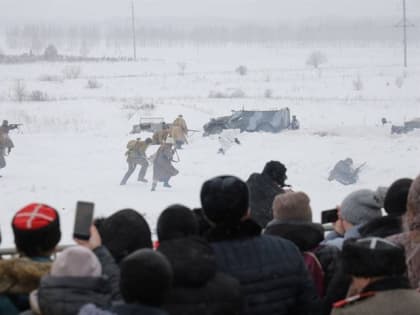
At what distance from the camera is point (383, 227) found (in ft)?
11.5

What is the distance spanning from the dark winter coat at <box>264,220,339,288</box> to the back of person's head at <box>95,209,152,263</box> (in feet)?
1.77

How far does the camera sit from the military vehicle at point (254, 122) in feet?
73.9

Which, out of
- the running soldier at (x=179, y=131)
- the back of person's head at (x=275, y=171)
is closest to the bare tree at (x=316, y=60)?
the running soldier at (x=179, y=131)

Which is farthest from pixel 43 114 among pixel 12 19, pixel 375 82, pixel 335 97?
Answer: pixel 12 19

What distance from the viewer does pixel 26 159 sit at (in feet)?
62.4

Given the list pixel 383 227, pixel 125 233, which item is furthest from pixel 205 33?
pixel 125 233

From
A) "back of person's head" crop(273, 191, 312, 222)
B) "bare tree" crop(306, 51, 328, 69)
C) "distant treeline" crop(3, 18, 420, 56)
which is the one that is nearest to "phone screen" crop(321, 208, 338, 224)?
"back of person's head" crop(273, 191, 312, 222)

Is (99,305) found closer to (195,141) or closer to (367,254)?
(367,254)

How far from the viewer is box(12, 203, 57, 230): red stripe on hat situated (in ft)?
9.36

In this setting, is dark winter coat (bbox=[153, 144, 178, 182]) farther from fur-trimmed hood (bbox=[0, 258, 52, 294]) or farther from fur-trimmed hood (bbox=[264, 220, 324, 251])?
fur-trimmed hood (bbox=[0, 258, 52, 294])

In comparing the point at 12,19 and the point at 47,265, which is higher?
the point at 12,19

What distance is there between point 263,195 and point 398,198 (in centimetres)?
227

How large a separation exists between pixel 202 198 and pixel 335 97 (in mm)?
31065

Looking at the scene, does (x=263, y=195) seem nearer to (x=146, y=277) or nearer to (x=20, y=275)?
(x=20, y=275)
